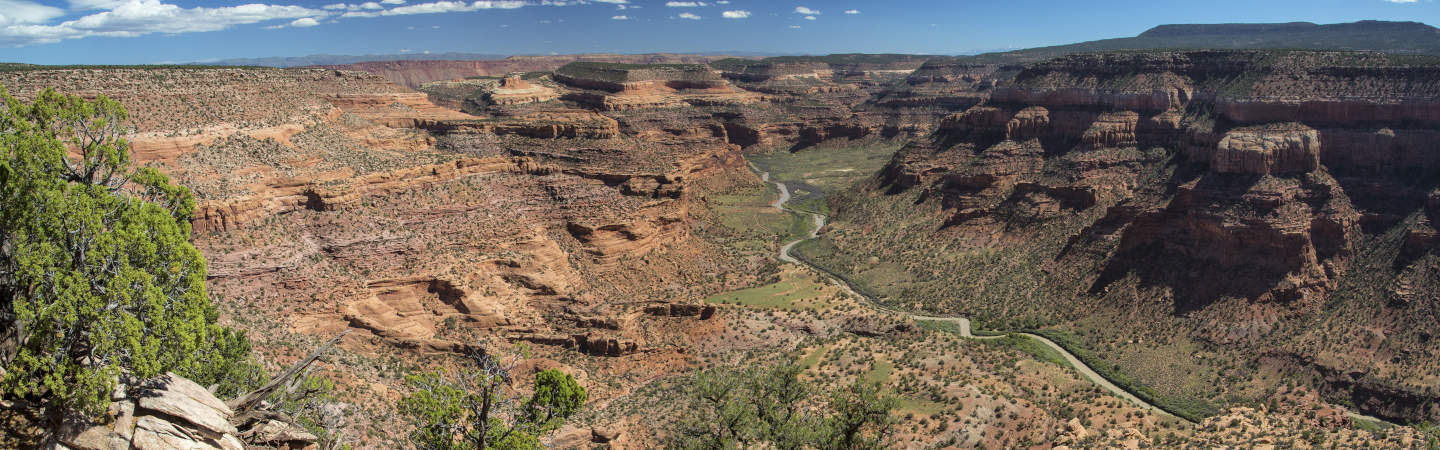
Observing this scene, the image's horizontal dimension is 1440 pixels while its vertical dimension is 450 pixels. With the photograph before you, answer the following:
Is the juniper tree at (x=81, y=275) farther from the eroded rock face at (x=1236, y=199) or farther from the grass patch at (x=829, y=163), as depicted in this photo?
the grass patch at (x=829, y=163)

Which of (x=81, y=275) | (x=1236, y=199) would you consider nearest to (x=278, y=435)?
(x=81, y=275)

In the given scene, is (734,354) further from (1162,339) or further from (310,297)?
(1162,339)

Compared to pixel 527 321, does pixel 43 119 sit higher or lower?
higher

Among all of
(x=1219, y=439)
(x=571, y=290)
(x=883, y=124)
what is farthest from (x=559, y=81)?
(x=1219, y=439)

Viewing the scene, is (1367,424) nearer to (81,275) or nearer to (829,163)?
(81,275)

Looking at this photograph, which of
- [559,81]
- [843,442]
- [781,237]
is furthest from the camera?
[559,81]

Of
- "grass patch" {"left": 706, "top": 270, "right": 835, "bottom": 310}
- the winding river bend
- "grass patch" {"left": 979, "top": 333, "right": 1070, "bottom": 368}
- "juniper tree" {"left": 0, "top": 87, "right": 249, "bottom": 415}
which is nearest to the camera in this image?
"juniper tree" {"left": 0, "top": 87, "right": 249, "bottom": 415}

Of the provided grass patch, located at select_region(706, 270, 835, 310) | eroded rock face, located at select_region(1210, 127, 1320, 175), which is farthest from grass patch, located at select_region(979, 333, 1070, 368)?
eroded rock face, located at select_region(1210, 127, 1320, 175)

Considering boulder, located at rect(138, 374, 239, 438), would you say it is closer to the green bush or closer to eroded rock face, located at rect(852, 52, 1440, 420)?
the green bush
